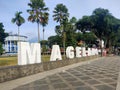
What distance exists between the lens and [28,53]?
16.5m

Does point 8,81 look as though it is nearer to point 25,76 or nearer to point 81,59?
point 25,76

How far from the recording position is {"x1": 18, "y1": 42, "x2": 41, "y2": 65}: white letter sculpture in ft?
50.5

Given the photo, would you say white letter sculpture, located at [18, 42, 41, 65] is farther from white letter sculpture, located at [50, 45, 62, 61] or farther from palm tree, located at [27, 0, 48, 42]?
palm tree, located at [27, 0, 48, 42]

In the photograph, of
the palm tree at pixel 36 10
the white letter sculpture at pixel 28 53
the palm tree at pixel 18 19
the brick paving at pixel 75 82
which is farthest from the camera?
the palm tree at pixel 18 19

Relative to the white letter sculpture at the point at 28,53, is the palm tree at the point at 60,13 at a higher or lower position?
higher

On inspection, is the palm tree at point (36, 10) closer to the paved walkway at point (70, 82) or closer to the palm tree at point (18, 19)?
the palm tree at point (18, 19)

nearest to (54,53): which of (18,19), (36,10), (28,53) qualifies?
(28,53)

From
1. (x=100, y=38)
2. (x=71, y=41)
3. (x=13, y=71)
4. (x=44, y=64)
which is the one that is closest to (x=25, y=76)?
(x=13, y=71)

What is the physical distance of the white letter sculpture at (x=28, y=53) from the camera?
15.4 meters

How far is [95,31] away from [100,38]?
2.97 m

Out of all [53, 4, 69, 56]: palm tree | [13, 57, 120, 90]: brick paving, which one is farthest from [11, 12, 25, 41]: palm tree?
[13, 57, 120, 90]: brick paving

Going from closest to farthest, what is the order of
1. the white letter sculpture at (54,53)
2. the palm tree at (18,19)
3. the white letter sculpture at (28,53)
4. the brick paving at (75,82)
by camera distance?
the brick paving at (75,82), the white letter sculpture at (28,53), the white letter sculpture at (54,53), the palm tree at (18,19)

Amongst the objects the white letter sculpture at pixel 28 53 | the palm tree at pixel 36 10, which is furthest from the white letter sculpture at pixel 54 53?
the palm tree at pixel 36 10

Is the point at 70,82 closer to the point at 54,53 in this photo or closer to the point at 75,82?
the point at 75,82
